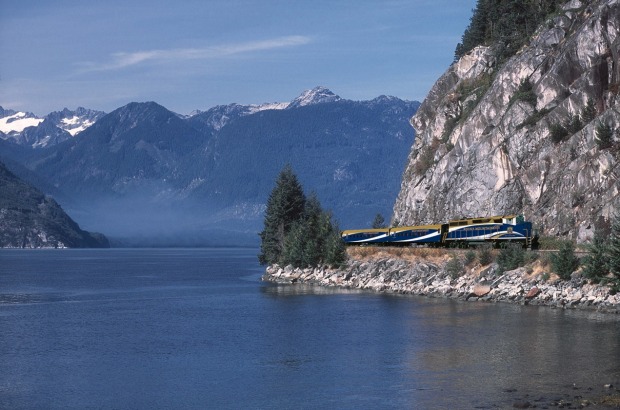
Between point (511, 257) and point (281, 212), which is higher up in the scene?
point (281, 212)

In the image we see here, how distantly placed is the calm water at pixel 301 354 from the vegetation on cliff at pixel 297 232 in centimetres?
2989

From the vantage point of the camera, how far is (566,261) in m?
84.4

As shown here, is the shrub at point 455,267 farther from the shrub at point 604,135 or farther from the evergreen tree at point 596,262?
the shrub at point 604,135

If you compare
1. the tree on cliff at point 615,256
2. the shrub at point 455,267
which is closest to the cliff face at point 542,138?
the shrub at point 455,267

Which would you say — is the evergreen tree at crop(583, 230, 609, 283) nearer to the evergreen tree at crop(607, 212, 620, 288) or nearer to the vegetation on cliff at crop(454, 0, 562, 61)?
the evergreen tree at crop(607, 212, 620, 288)

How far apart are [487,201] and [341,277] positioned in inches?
881

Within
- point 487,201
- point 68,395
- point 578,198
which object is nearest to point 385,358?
point 68,395

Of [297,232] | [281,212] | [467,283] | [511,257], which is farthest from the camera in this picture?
[281,212]

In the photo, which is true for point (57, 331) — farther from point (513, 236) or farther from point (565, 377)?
point (513, 236)

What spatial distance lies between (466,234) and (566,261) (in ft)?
80.1

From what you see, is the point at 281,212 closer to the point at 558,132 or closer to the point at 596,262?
the point at 558,132

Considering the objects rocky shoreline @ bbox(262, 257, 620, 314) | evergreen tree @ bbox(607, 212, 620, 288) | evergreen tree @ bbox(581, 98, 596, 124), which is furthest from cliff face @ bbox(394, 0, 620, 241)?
evergreen tree @ bbox(607, 212, 620, 288)

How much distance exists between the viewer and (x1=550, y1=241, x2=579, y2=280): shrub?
84.4 metres

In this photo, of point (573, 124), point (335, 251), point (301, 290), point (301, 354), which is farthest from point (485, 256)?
point (301, 354)
